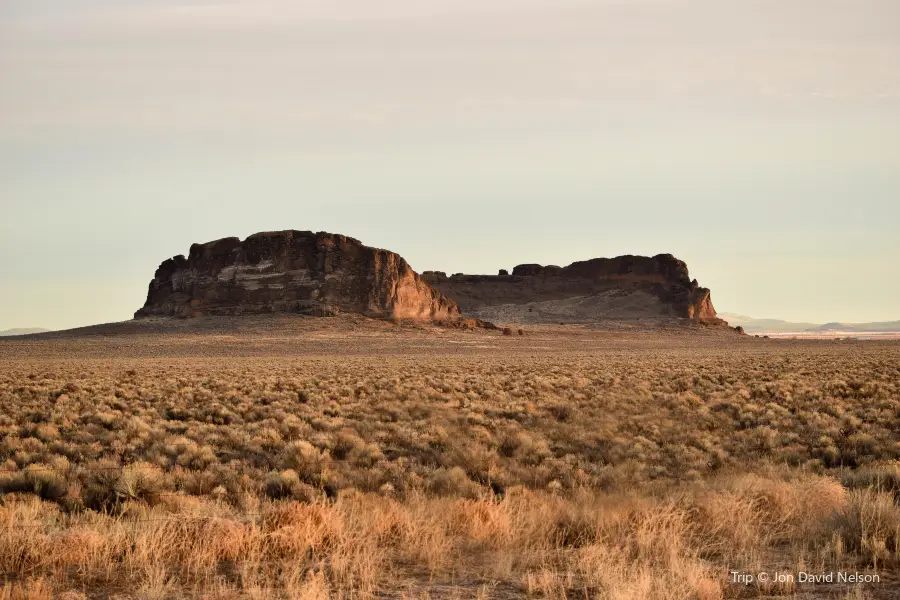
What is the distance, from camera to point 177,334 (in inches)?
2859

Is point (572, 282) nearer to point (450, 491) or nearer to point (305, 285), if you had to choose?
point (305, 285)

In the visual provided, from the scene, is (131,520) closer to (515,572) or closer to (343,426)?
(515,572)

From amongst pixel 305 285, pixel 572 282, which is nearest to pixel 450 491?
pixel 305 285

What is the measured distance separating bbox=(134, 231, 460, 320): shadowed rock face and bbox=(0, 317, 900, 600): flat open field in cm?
6808

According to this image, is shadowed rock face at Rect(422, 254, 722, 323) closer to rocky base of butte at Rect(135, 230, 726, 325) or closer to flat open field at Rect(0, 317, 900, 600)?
rocky base of butte at Rect(135, 230, 726, 325)

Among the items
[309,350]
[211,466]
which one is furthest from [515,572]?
[309,350]

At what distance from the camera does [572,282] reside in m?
150

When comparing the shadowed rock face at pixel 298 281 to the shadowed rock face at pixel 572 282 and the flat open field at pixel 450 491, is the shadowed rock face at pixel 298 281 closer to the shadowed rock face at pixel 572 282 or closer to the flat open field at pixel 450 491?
the shadowed rock face at pixel 572 282

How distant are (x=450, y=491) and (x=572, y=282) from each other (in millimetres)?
143151

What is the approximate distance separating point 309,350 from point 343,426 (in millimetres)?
43132

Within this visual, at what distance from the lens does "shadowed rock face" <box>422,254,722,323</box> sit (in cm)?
14000

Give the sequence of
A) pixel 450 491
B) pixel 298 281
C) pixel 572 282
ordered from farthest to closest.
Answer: pixel 572 282 → pixel 298 281 → pixel 450 491

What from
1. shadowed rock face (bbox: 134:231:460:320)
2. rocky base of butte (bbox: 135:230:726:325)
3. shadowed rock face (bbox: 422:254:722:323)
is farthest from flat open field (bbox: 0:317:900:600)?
shadowed rock face (bbox: 422:254:722:323)

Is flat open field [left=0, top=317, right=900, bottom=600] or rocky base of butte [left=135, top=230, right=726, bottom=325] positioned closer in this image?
flat open field [left=0, top=317, right=900, bottom=600]
